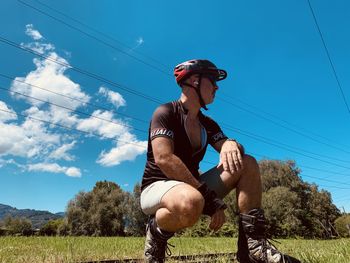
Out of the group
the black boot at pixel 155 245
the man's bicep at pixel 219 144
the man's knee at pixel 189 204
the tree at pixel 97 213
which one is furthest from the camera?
the tree at pixel 97 213

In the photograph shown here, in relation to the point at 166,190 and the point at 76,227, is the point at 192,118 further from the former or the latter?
the point at 76,227

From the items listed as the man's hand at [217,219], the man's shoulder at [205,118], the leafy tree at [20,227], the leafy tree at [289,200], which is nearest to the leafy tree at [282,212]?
the leafy tree at [289,200]

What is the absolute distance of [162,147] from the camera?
3264 millimetres

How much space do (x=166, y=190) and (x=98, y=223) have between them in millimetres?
64904

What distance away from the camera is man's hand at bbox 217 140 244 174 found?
136 inches

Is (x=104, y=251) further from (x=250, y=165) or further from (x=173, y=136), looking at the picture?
(x=250, y=165)

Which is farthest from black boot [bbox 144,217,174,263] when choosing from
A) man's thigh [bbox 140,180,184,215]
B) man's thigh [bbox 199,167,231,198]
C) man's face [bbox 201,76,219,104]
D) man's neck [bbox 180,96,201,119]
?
man's face [bbox 201,76,219,104]

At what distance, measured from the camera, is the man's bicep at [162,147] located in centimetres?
324

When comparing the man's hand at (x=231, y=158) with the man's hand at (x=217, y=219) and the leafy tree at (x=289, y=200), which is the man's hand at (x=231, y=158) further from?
the leafy tree at (x=289, y=200)

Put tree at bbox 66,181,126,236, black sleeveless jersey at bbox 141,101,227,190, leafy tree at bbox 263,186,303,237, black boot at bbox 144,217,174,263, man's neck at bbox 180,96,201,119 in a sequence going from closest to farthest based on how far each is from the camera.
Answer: black boot at bbox 144,217,174,263
black sleeveless jersey at bbox 141,101,227,190
man's neck at bbox 180,96,201,119
leafy tree at bbox 263,186,303,237
tree at bbox 66,181,126,236

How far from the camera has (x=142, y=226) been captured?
215 ft

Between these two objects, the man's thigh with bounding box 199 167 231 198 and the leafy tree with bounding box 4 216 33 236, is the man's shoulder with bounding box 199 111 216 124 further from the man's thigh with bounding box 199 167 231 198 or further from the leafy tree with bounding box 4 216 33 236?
the leafy tree with bounding box 4 216 33 236

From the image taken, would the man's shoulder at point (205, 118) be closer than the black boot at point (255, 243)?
No

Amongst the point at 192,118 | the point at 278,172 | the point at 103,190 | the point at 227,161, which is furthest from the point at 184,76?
the point at 103,190
